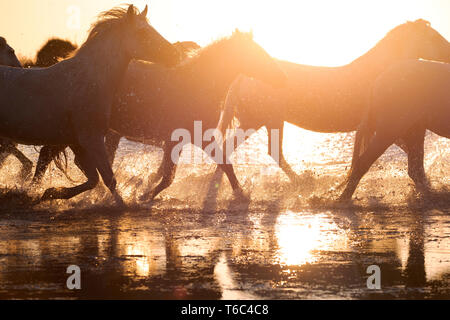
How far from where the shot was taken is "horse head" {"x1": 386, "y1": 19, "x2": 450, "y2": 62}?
1162 centimetres

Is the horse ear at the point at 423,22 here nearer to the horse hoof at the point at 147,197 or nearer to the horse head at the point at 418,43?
the horse head at the point at 418,43

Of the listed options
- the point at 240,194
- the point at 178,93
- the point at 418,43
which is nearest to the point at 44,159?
the point at 178,93

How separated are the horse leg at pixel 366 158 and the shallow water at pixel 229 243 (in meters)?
0.23

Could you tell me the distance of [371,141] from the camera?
32.3 feet

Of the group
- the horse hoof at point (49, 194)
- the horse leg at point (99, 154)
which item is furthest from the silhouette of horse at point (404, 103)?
the horse hoof at point (49, 194)

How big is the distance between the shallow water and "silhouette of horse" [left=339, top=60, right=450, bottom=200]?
0.59 metres

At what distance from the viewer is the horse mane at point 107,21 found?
8961 mm

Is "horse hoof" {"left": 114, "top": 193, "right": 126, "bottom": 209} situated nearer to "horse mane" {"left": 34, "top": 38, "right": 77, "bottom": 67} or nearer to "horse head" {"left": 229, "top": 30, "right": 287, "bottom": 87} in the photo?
"horse head" {"left": 229, "top": 30, "right": 287, "bottom": 87}

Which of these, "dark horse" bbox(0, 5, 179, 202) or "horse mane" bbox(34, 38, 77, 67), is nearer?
"dark horse" bbox(0, 5, 179, 202)

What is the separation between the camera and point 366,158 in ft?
32.1

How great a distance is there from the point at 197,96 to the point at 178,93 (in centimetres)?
24

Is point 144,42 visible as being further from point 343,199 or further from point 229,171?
point 343,199

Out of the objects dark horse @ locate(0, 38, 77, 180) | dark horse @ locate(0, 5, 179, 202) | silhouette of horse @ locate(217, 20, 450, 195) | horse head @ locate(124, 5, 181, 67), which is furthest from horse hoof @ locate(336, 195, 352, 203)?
dark horse @ locate(0, 38, 77, 180)
